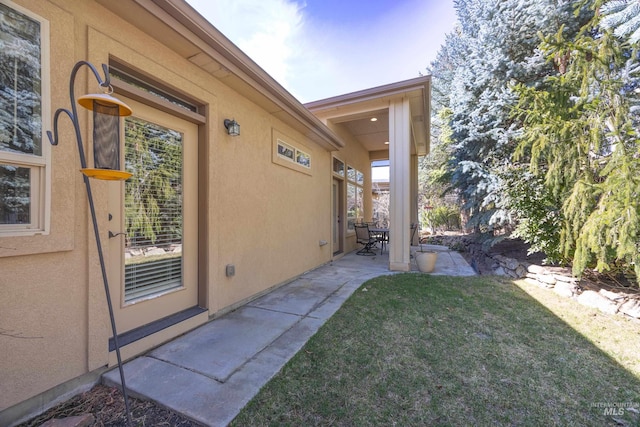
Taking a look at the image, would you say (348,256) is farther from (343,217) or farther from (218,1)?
(218,1)

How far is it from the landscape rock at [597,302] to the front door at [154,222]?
558 centimetres

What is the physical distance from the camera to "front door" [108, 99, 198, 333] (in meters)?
2.46

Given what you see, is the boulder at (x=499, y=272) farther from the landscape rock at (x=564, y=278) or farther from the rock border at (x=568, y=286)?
the landscape rock at (x=564, y=278)

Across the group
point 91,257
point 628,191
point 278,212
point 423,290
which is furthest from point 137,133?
point 628,191

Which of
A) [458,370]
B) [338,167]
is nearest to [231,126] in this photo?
[458,370]

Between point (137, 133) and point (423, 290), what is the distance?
4.64m

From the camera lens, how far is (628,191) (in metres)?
2.92

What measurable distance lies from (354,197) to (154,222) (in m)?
7.10

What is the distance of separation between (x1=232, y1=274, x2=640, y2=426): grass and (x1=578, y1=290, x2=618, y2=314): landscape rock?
0.19 metres

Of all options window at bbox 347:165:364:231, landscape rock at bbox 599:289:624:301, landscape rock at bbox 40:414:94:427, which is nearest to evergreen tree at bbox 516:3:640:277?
landscape rock at bbox 599:289:624:301

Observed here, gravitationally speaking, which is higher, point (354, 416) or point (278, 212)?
point (278, 212)

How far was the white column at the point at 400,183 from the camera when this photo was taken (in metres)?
5.84

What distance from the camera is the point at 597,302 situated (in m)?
3.81

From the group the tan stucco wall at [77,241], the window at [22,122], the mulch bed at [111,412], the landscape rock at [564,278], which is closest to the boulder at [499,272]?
the landscape rock at [564,278]
